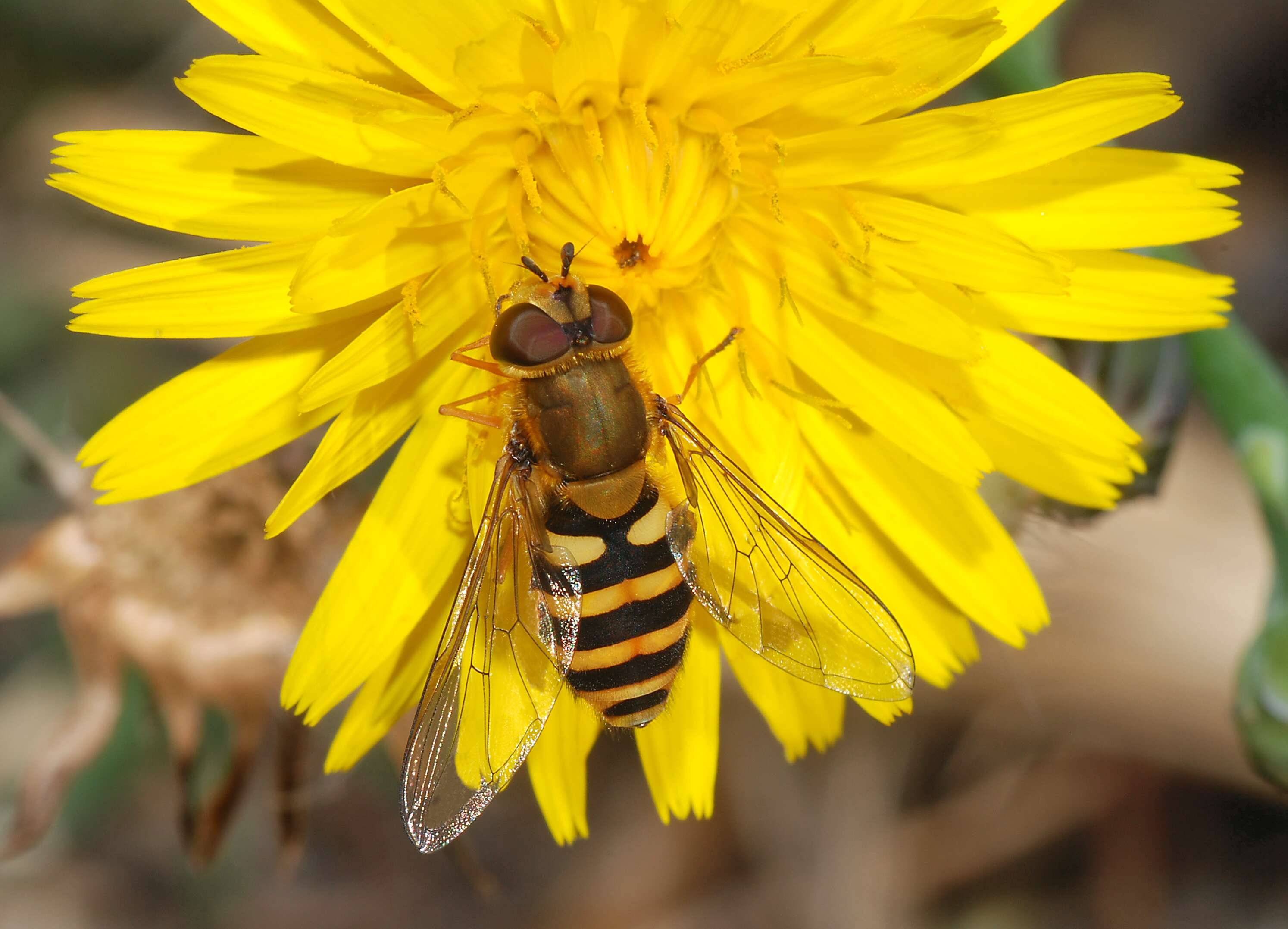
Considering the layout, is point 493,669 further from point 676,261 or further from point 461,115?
point 461,115

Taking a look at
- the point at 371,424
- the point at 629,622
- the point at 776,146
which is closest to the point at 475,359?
the point at 371,424

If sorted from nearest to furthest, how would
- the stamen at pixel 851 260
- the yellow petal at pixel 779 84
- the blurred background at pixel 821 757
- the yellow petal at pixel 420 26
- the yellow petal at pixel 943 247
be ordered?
the yellow petal at pixel 420 26, the yellow petal at pixel 779 84, the yellow petal at pixel 943 247, the stamen at pixel 851 260, the blurred background at pixel 821 757

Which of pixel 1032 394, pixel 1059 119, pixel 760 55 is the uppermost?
pixel 760 55

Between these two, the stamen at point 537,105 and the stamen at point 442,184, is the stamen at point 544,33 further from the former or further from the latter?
the stamen at point 442,184

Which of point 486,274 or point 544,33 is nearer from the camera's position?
point 544,33

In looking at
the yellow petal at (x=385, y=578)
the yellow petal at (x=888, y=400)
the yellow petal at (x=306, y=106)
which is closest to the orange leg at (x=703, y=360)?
the yellow petal at (x=888, y=400)

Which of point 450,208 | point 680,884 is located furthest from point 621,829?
point 450,208

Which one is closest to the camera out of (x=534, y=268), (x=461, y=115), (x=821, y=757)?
(x=461, y=115)
